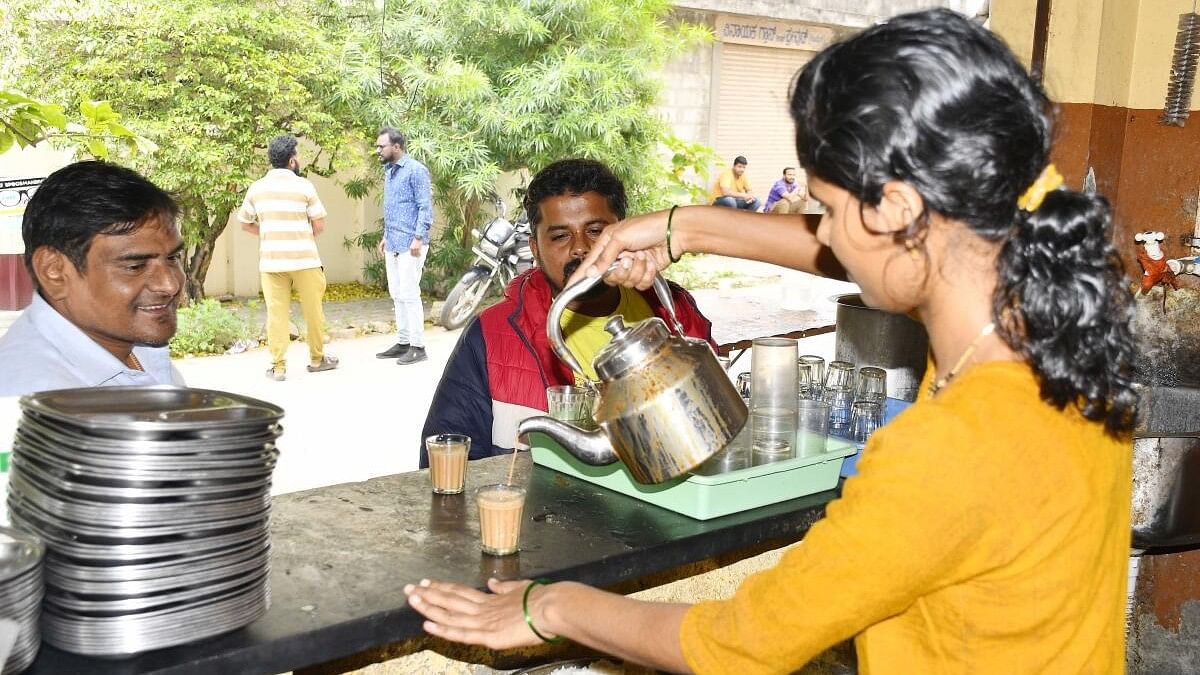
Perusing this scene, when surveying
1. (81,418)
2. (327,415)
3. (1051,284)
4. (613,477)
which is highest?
(1051,284)

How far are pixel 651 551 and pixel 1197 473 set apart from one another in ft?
7.18

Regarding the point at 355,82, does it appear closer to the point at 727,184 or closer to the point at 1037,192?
the point at 727,184

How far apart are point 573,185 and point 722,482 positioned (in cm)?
142

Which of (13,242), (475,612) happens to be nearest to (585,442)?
(475,612)

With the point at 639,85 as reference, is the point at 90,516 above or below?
below

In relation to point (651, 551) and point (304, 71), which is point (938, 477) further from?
point (304, 71)

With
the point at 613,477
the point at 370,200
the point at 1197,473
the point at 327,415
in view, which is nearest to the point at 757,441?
the point at 613,477

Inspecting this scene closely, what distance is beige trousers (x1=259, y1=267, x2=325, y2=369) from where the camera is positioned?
831 cm

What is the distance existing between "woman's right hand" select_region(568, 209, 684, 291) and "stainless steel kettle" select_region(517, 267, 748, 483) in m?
0.32

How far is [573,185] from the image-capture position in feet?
10.9

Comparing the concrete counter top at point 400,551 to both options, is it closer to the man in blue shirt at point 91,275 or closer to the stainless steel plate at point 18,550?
the stainless steel plate at point 18,550

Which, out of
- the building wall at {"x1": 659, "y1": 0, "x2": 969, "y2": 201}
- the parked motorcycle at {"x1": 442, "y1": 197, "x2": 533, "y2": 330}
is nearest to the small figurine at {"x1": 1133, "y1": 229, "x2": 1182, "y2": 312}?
the parked motorcycle at {"x1": 442, "y1": 197, "x2": 533, "y2": 330}

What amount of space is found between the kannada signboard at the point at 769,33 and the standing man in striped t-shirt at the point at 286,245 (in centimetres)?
790

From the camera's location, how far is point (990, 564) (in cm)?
125
